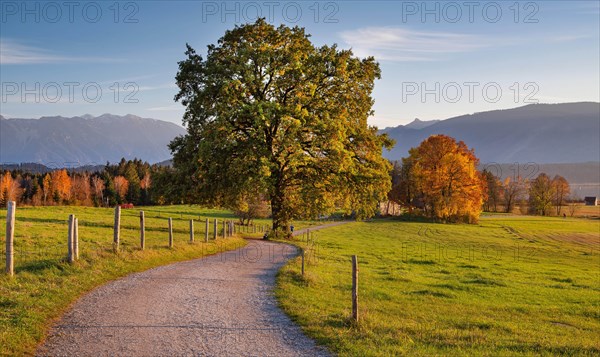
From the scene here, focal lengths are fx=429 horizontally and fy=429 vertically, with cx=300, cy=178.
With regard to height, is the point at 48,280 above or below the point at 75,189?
below

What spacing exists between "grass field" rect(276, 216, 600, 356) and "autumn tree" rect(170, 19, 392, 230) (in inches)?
266

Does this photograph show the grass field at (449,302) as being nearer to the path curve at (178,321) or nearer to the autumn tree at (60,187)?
the path curve at (178,321)

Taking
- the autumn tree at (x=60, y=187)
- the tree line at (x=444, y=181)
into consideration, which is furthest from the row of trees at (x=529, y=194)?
the autumn tree at (x=60, y=187)

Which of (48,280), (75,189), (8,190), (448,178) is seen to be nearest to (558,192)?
(448,178)

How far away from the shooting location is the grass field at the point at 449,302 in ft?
37.9

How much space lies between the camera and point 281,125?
113ft

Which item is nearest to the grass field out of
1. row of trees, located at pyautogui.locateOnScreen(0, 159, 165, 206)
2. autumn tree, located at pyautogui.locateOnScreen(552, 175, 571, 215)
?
autumn tree, located at pyautogui.locateOnScreen(552, 175, 571, 215)

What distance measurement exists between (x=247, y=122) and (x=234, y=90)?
282 centimetres

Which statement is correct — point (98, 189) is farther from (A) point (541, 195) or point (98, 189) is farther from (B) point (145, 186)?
(A) point (541, 195)

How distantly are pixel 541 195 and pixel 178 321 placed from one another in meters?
133

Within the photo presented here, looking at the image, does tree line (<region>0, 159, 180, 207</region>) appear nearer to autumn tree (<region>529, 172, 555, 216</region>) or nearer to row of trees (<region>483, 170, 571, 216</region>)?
row of trees (<region>483, 170, 571, 216</region>)

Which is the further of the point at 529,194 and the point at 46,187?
the point at 46,187

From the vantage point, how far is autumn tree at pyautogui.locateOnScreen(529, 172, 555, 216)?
400 ft

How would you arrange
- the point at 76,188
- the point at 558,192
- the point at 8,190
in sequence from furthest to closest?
the point at 76,188
the point at 8,190
the point at 558,192
